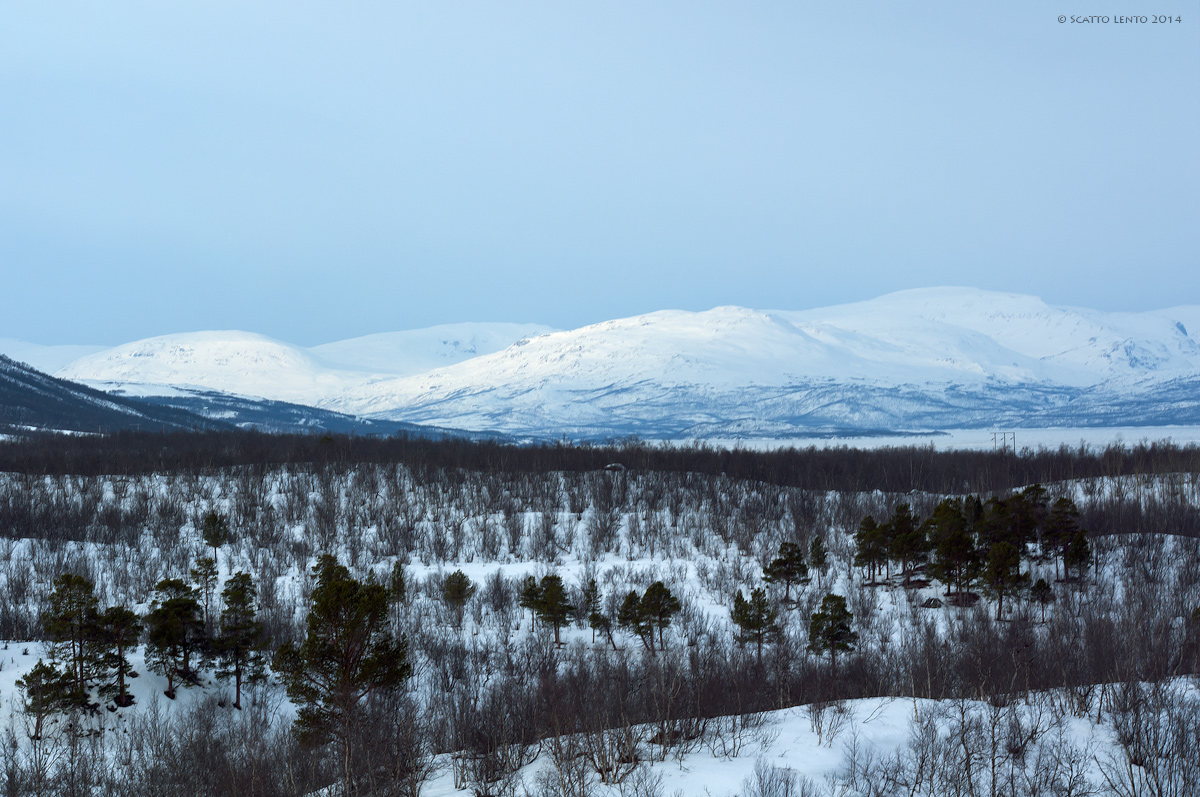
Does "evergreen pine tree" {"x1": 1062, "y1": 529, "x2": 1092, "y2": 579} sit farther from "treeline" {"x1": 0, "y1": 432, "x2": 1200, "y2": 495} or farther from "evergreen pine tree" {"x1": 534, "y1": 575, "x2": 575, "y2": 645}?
"treeline" {"x1": 0, "y1": 432, "x2": 1200, "y2": 495}

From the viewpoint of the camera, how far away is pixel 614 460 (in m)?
56.8

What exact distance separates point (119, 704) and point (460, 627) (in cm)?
1011

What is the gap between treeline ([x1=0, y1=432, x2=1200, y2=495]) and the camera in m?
47.9

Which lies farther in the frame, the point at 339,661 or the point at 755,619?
the point at 755,619

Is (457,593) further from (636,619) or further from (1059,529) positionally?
(1059,529)

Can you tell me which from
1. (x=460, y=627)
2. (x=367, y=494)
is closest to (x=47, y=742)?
(x=460, y=627)

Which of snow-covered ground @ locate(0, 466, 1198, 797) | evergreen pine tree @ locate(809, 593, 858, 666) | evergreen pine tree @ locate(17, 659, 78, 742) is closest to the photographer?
snow-covered ground @ locate(0, 466, 1198, 797)

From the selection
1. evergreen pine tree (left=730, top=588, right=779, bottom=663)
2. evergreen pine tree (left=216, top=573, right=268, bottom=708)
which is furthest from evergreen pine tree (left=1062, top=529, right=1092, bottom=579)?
evergreen pine tree (left=216, top=573, right=268, bottom=708)

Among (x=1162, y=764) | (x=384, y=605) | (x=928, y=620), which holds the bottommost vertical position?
(x=928, y=620)

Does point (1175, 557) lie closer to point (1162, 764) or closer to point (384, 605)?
point (1162, 764)

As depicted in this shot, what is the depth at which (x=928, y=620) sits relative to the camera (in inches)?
967

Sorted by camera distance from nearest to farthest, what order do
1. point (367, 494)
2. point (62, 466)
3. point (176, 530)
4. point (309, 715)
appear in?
point (309, 715) < point (176, 530) < point (367, 494) < point (62, 466)

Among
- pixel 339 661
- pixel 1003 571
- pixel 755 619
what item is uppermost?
pixel 339 661

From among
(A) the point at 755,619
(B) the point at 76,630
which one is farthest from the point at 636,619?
(B) the point at 76,630
